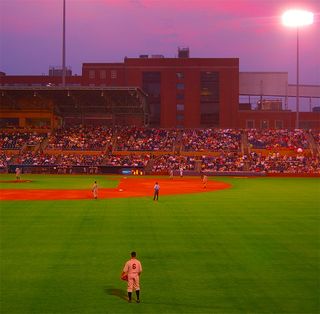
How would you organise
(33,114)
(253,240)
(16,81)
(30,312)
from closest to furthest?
1. (30,312)
2. (253,240)
3. (33,114)
4. (16,81)

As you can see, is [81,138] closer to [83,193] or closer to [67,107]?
[67,107]

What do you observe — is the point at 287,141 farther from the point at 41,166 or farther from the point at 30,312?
the point at 30,312

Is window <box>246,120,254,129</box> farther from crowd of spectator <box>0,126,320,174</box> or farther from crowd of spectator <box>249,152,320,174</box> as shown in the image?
crowd of spectator <box>249,152,320,174</box>

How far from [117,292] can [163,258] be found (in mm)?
3474

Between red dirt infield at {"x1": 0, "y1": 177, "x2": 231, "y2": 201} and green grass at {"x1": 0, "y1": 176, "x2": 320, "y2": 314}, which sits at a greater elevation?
red dirt infield at {"x1": 0, "y1": 177, "x2": 231, "y2": 201}

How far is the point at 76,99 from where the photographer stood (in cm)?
7012

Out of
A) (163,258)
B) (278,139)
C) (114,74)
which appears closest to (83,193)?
(163,258)

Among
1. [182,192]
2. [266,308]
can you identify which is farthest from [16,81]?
[266,308]

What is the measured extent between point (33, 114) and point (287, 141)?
127 feet

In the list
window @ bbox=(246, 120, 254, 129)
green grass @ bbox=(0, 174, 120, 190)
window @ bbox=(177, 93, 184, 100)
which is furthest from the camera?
window @ bbox=(246, 120, 254, 129)

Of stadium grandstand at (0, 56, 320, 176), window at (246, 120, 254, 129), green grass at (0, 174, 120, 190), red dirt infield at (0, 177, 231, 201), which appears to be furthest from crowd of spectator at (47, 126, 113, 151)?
red dirt infield at (0, 177, 231, 201)

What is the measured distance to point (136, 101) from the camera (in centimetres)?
7025

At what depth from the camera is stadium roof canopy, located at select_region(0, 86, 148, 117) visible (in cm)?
6419

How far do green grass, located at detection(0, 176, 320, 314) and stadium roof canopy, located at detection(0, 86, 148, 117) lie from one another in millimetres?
38840
